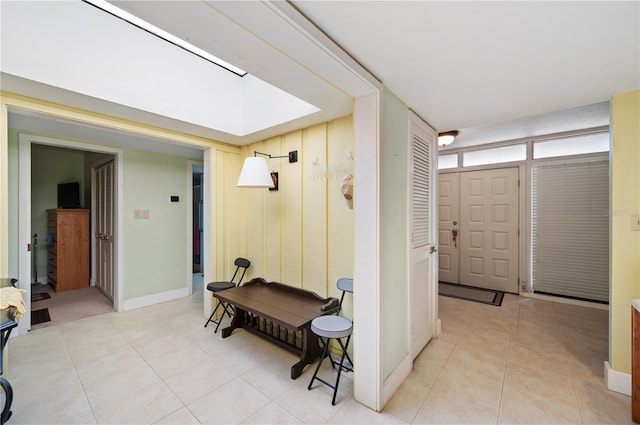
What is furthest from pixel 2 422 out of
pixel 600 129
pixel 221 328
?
pixel 600 129

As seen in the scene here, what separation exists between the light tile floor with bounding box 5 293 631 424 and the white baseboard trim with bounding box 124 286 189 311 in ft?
1.81

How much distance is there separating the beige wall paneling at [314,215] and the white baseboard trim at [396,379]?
3.04 ft

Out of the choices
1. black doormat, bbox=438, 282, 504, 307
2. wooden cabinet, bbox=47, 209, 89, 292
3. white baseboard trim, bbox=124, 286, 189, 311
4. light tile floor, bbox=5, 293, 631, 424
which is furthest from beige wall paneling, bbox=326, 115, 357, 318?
wooden cabinet, bbox=47, 209, 89, 292

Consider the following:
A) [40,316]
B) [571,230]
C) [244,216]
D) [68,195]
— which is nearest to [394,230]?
[244,216]

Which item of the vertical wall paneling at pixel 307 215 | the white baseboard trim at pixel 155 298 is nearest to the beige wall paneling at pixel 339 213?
the vertical wall paneling at pixel 307 215

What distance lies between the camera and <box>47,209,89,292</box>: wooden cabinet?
4516mm

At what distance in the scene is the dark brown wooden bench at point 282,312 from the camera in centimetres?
227

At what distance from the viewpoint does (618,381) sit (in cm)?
202

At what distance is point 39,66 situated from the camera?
186 cm

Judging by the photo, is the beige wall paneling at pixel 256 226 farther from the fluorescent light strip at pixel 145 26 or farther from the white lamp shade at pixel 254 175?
the fluorescent light strip at pixel 145 26

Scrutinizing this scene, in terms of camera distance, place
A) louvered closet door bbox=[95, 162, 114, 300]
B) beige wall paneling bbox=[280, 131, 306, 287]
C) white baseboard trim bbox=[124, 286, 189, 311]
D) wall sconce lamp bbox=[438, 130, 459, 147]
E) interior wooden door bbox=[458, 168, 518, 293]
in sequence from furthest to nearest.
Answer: interior wooden door bbox=[458, 168, 518, 293]
louvered closet door bbox=[95, 162, 114, 300]
white baseboard trim bbox=[124, 286, 189, 311]
wall sconce lamp bbox=[438, 130, 459, 147]
beige wall paneling bbox=[280, 131, 306, 287]

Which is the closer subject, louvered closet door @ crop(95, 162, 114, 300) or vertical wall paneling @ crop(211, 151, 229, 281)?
vertical wall paneling @ crop(211, 151, 229, 281)

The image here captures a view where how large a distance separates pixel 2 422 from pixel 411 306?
296cm

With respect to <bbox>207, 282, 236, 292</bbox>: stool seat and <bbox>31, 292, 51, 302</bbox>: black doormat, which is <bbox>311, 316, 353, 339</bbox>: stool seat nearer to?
<bbox>207, 282, 236, 292</bbox>: stool seat
